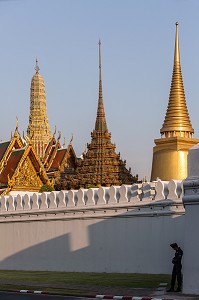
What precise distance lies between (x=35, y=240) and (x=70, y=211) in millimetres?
2441

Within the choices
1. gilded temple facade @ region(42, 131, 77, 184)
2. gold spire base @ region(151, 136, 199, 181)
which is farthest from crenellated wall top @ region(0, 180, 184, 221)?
gilded temple facade @ region(42, 131, 77, 184)

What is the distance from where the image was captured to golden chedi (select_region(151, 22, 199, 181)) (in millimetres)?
49344

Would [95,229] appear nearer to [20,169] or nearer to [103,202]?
[103,202]

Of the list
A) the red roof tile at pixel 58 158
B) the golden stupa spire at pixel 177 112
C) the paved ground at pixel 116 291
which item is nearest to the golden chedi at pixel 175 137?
the golden stupa spire at pixel 177 112

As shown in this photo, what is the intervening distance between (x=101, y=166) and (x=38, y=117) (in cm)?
2200

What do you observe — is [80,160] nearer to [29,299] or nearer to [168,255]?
[168,255]

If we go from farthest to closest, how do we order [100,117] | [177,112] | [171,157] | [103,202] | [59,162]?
[100,117], [59,162], [177,112], [171,157], [103,202]

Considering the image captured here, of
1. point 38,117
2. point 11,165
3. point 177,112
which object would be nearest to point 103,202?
point 11,165

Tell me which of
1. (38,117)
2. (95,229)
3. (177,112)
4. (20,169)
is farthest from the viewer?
(38,117)

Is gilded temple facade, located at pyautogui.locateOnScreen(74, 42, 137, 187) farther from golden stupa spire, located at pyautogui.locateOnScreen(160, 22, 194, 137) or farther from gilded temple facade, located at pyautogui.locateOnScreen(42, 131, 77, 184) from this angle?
golden stupa spire, located at pyautogui.locateOnScreen(160, 22, 194, 137)

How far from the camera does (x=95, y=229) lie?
2505 centimetres

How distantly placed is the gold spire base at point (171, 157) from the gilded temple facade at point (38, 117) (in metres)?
29.4

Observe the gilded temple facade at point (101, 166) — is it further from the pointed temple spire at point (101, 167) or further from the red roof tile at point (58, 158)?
the red roof tile at point (58, 158)

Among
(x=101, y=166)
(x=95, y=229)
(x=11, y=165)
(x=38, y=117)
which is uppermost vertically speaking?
(x=38, y=117)
